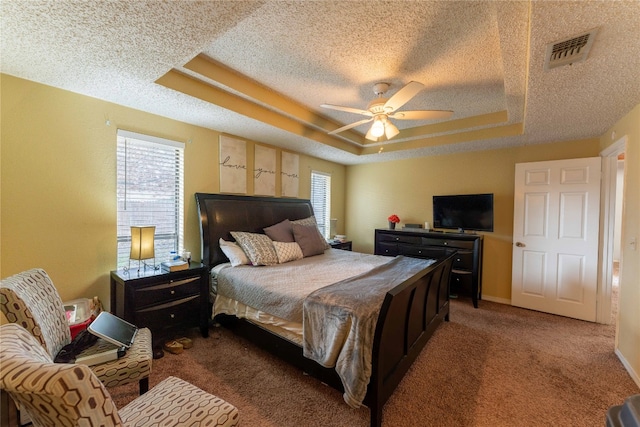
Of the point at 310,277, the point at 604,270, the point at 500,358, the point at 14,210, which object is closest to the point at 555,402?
the point at 500,358

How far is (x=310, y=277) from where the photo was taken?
8.19 feet

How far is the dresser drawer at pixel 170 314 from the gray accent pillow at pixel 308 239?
55.4 inches

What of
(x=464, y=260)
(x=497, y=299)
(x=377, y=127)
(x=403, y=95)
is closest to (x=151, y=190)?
(x=377, y=127)

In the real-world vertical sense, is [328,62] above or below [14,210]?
above

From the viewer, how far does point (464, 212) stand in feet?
13.4

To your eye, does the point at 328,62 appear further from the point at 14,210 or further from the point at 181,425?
the point at 14,210

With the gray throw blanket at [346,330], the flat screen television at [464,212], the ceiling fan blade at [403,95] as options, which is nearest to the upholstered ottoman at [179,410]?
the gray throw blanket at [346,330]

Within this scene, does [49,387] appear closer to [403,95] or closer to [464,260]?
[403,95]

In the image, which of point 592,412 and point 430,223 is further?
point 430,223

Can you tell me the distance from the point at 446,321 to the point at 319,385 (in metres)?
1.98

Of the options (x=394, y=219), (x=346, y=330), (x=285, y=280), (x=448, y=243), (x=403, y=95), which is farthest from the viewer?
(x=394, y=219)

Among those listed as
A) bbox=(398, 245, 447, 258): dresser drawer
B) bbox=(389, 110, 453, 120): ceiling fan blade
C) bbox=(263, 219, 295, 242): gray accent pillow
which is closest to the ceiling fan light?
bbox=(389, 110, 453, 120): ceiling fan blade

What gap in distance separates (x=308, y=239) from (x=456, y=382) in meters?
2.22

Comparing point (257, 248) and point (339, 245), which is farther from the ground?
point (257, 248)
